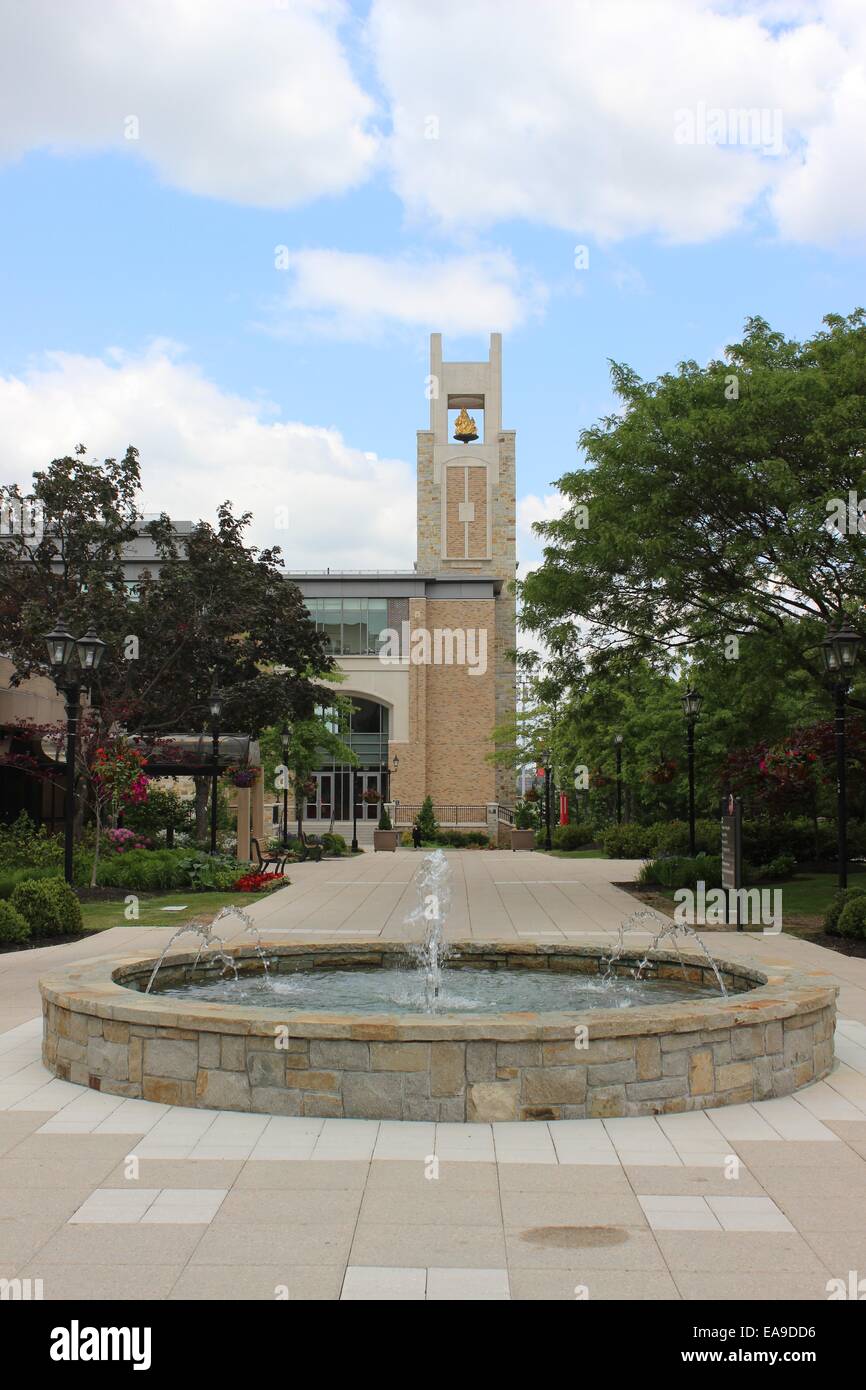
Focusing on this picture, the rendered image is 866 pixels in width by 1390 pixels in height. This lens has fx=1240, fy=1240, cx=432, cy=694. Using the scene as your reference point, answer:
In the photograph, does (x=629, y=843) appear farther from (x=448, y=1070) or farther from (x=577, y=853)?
(x=448, y=1070)

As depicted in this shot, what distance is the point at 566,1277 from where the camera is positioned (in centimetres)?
471

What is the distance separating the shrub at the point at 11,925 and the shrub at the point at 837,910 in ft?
34.8

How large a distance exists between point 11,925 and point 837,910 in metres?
10.8

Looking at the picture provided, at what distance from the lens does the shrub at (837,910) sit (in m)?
16.5

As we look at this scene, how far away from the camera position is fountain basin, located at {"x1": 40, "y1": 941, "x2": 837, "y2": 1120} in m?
7.09

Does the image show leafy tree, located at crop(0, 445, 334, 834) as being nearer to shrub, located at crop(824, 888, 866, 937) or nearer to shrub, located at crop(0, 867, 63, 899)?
shrub, located at crop(0, 867, 63, 899)

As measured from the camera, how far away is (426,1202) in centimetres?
562

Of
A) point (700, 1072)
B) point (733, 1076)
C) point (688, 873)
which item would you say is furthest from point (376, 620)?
point (700, 1072)

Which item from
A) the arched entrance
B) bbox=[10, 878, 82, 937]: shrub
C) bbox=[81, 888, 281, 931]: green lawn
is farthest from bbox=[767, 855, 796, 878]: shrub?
the arched entrance

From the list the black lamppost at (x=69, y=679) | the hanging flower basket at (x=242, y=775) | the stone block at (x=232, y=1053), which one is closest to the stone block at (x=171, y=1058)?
the stone block at (x=232, y=1053)

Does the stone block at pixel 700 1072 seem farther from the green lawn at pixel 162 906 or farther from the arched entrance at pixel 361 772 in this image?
the arched entrance at pixel 361 772

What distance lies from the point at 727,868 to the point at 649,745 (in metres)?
16.4
